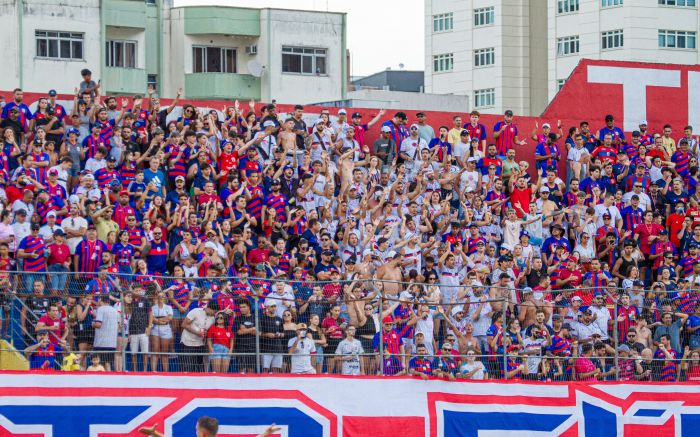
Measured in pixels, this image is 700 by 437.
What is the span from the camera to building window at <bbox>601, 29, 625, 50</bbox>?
7844cm

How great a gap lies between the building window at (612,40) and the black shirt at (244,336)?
63.4 m

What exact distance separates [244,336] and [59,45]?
138 feet

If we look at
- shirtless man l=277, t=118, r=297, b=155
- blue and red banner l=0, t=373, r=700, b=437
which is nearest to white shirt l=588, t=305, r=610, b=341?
blue and red banner l=0, t=373, r=700, b=437

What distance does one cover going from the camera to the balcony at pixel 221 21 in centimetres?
6494

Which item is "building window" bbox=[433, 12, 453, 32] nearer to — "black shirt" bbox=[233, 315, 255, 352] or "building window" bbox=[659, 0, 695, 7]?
"building window" bbox=[659, 0, 695, 7]

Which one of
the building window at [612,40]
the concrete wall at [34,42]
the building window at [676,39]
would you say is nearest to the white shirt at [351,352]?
the concrete wall at [34,42]

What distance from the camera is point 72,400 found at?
1748 cm

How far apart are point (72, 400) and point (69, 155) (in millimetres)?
7283

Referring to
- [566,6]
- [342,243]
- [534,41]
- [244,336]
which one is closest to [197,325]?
[244,336]

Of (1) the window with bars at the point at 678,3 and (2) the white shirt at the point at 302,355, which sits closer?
(2) the white shirt at the point at 302,355

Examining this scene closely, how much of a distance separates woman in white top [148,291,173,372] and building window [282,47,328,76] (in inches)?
1869

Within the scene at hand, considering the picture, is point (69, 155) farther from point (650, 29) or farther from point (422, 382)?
point (650, 29)

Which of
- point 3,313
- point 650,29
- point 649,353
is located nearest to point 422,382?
point 649,353

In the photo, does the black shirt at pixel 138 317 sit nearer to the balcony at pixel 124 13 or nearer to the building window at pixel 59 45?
the building window at pixel 59 45
